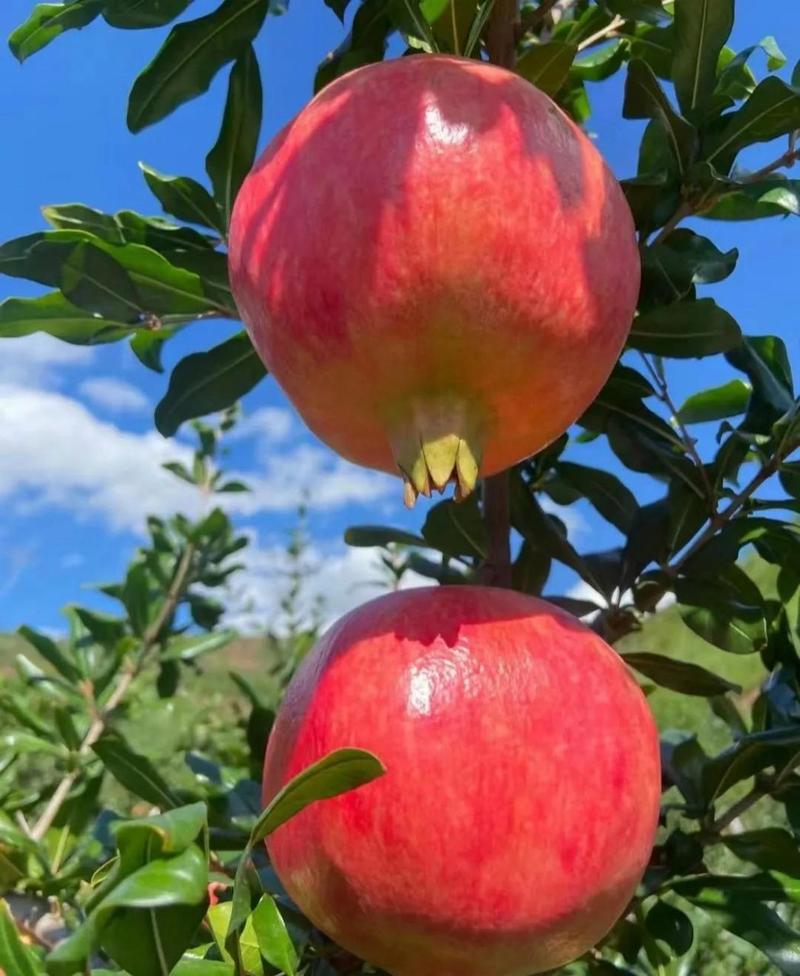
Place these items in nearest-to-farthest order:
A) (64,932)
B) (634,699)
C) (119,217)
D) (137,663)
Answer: (634,699), (119,217), (64,932), (137,663)

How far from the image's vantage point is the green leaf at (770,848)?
1.10 m

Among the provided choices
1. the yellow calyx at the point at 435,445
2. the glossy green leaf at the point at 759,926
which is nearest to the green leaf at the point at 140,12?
the yellow calyx at the point at 435,445

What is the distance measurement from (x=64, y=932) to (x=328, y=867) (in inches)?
37.9

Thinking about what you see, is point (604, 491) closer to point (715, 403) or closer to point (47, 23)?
point (715, 403)

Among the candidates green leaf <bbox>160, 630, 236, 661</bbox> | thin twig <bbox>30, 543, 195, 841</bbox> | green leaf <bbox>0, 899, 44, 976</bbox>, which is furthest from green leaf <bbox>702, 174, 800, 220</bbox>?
green leaf <bbox>160, 630, 236, 661</bbox>

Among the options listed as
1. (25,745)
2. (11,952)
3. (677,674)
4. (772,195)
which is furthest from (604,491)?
(25,745)

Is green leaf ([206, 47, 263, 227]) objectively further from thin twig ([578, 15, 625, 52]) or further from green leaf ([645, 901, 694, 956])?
green leaf ([645, 901, 694, 956])

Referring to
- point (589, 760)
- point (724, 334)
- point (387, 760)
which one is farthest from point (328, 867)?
point (724, 334)

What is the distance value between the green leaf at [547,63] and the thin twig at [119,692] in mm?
1110

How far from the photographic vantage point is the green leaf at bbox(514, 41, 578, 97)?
3.19 feet

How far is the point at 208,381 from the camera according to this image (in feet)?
3.98

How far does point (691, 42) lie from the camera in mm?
1044

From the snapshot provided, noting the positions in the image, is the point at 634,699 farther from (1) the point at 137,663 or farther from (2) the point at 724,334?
(1) the point at 137,663

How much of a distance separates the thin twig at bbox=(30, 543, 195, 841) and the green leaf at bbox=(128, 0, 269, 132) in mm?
917
